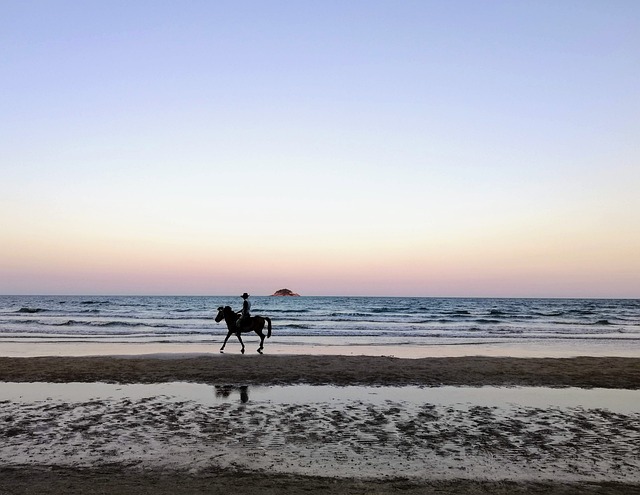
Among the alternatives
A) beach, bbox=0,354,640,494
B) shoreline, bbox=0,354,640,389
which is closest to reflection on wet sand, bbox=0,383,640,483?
beach, bbox=0,354,640,494

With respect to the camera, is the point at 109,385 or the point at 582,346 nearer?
the point at 109,385

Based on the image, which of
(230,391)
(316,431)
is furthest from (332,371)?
(316,431)

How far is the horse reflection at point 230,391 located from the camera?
12586mm

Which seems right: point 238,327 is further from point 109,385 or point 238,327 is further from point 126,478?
point 126,478

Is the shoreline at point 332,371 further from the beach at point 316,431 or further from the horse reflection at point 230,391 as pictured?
the horse reflection at point 230,391

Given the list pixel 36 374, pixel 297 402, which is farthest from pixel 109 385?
pixel 297 402

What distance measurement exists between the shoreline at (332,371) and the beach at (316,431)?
4.6 inches

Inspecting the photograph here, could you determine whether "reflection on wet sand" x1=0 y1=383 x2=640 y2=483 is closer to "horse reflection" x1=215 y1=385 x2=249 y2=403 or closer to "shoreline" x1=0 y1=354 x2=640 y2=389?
"horse reflection" x1=215 y1=385 x2=249 y2=403

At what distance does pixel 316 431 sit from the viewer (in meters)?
9.34

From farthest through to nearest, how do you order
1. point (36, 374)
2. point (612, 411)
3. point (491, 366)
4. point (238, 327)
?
point (238, 327) < point (491, 366) < point (36, 374) < point (612, 411)

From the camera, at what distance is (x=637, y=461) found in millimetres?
7750

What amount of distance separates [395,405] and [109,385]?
768 centimetres

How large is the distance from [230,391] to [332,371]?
13.6ft

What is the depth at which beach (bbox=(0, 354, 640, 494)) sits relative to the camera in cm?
688
